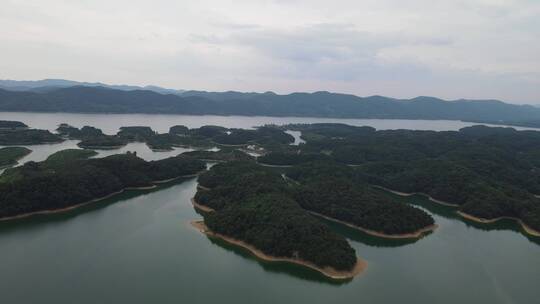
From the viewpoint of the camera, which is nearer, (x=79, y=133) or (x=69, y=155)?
(x=69, y=155)

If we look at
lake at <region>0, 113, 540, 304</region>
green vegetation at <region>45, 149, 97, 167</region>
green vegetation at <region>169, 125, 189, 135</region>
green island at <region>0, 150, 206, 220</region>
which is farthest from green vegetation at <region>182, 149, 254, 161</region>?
green vegetation at <region>169, 125, 189, 135</region>

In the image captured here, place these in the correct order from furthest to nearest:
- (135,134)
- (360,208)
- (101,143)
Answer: (135,134)
(101,143)
(360,208)

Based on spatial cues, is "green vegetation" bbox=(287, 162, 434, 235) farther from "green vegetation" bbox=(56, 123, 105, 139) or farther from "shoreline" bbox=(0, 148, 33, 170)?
"green vegetation" bbox=(56, 123, 105, 139)

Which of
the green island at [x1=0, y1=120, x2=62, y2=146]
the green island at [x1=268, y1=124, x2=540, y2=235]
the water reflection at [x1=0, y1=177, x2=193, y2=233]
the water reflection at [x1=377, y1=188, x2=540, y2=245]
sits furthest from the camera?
the green island at [x1=0, y1=120, x2=62, y2=146]

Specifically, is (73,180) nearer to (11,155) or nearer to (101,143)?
(11,155)

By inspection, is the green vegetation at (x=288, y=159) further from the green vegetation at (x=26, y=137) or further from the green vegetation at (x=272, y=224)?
the green vegetation at (x=26, y=137)

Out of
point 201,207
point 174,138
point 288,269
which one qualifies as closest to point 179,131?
point 174,138
